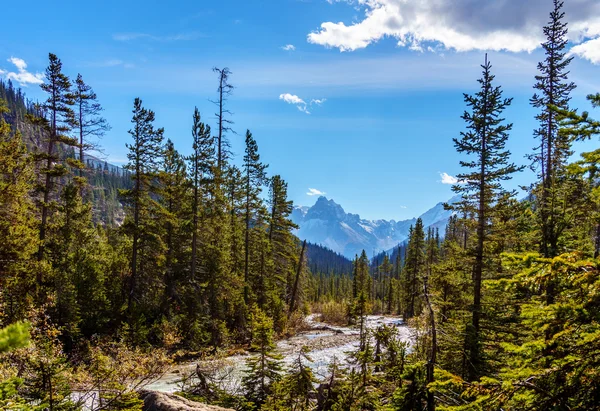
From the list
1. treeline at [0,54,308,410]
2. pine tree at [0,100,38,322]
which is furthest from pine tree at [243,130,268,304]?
pine tree at [0,100,38,322]

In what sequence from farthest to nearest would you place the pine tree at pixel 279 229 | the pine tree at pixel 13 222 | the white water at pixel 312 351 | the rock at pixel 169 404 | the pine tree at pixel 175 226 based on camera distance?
the pine tree at pixel 279 229, the pine tree at pixel 175 226, the white water at pixel 312 351, the pine tree at pixel 13 222, the rock at pixel 169 404

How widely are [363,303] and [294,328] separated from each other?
59.9ft

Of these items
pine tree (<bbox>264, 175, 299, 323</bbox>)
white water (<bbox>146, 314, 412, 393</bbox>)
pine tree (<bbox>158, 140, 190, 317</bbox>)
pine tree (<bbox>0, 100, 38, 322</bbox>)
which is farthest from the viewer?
pine tree (<bbox>264, 175, 299, 323</bbox>)

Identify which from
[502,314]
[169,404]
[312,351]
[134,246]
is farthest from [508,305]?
[134,246]

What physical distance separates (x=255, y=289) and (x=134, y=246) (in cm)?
1425

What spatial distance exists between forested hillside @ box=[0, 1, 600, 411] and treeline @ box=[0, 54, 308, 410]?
140 mm

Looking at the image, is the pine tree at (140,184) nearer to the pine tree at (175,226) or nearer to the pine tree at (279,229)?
the pine tree at (175,226)

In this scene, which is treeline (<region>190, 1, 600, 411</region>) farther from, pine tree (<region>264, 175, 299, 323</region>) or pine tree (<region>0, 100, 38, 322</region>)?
pine tree (<region>264, 175, 299, 323</region>)

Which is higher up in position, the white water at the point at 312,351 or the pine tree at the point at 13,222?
the pine tree at the point at 13,222

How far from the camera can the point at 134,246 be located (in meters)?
23.9

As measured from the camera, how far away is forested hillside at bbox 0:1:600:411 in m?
3.82

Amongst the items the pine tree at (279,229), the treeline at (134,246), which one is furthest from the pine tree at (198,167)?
the pine tree at (279,229)

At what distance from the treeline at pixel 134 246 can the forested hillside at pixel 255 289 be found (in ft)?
0.46

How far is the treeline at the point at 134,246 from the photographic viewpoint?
16.6 meters
